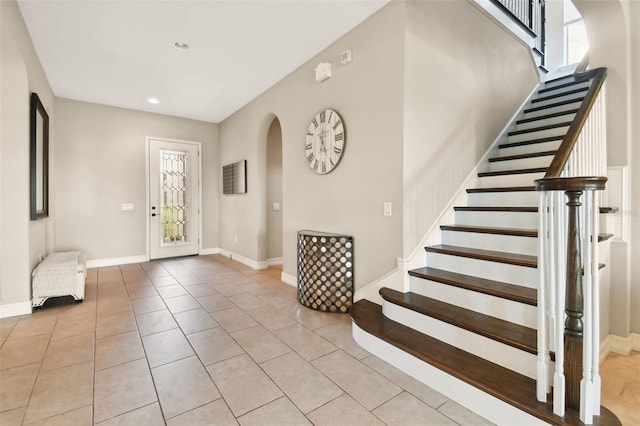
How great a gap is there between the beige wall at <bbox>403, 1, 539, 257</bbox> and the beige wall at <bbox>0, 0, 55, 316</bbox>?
Answer: 3.74 m

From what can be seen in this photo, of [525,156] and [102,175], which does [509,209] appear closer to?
[525,156]

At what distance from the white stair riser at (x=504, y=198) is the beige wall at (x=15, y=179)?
184 inches

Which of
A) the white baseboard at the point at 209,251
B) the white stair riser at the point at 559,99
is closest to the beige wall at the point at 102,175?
the white baseboard at the point at 209,251

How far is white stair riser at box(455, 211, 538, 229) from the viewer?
2590 millimetres

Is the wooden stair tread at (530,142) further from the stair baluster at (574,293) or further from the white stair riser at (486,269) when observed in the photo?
the stair baluster at (574,293)

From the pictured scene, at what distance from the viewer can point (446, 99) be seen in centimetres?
292

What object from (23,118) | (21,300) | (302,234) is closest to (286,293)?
(302,234)

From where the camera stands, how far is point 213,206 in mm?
6418

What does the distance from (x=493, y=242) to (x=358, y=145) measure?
4.91ft

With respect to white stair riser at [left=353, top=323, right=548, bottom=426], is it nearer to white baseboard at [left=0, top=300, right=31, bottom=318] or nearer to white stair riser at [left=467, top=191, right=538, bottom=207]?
white stair riser at [left=467, top=191, right=538, bottom=207]

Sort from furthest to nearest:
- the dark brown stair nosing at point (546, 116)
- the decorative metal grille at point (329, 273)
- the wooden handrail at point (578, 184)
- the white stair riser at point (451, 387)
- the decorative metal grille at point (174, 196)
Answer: the decorative metal grille at point (174, 196) → the dark brown stair nosing at point (546, 116) → the decorative metal grille at point (329, 273) → the white stair riser at point (451, 387) → the wooden handrail at point (578, 184)

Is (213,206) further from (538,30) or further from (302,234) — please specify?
(538,30)

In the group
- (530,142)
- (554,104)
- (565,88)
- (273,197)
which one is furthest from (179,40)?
(565,88)

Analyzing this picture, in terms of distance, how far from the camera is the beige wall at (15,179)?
2.95m
